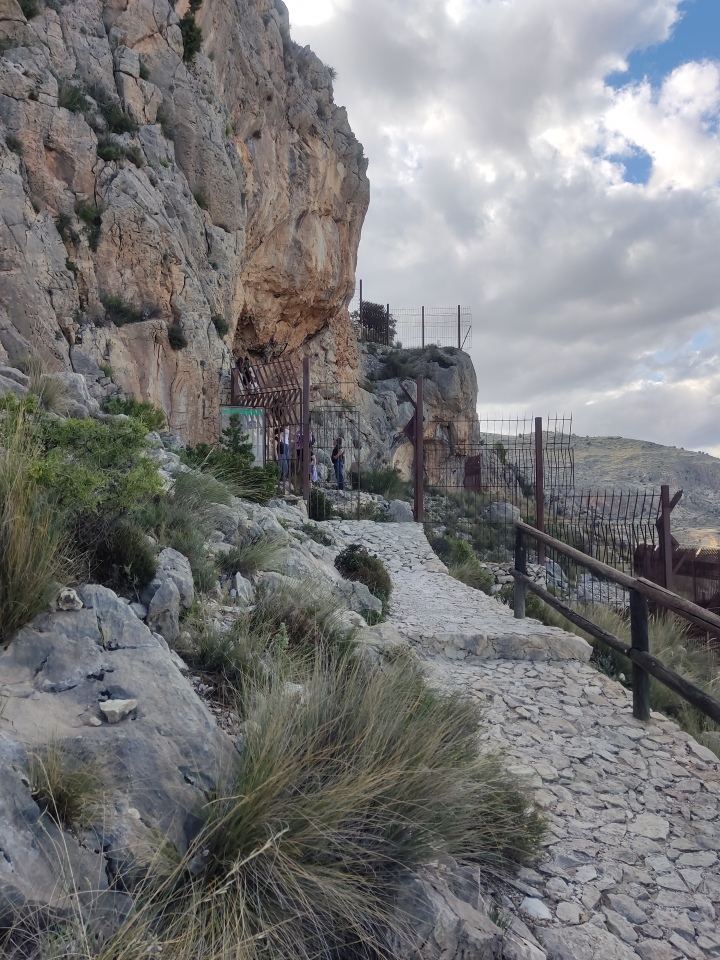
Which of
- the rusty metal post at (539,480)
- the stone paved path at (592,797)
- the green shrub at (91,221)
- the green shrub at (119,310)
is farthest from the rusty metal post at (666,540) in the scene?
the green shrub at (91,221)

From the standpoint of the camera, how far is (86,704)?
95.7 inches

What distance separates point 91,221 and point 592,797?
14.2m

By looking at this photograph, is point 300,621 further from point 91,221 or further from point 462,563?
point 91,221

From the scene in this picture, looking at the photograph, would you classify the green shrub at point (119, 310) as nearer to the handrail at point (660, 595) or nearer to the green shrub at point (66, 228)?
the green shrub at point (66, 228)

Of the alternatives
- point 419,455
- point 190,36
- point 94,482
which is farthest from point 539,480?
point 190,36

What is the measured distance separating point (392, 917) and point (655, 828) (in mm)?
2064

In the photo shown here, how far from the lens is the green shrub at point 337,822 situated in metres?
1.89

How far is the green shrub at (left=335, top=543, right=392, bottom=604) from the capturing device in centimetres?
877

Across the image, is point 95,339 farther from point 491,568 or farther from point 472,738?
point 472,738

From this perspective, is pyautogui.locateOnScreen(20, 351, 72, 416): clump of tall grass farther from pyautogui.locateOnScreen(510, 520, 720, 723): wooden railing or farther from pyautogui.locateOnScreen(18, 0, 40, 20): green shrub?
pyautogui.locateOnScreen(18, 0, 40, 20): green shrub

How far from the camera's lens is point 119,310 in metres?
13.4

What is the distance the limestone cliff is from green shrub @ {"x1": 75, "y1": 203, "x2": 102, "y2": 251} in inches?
1.4

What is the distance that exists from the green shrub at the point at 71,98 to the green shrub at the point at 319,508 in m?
10.0

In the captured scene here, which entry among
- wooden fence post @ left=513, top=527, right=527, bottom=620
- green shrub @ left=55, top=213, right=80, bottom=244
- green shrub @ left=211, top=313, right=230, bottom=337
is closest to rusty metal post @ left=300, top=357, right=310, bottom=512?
green shrub @ left=211, top=313, right=230, bottom=337
